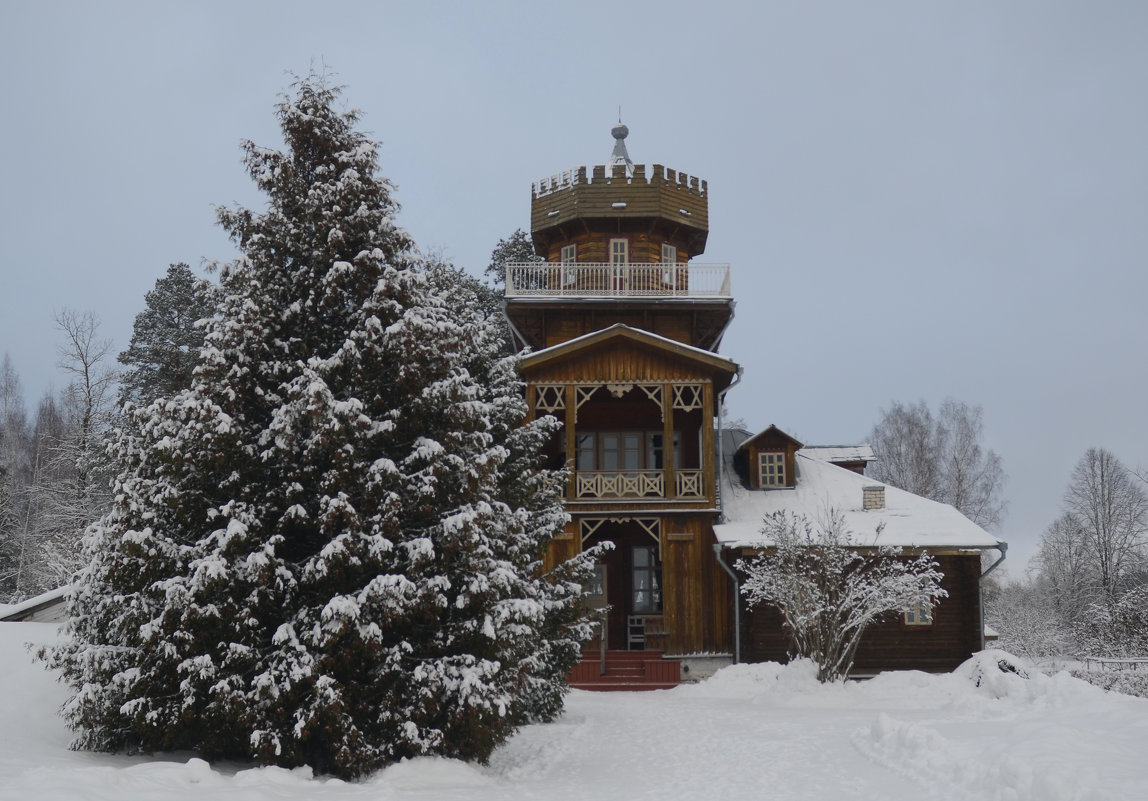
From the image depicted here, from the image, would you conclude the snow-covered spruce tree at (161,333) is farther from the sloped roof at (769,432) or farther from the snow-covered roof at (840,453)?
the snow-covered roof at (840,453)

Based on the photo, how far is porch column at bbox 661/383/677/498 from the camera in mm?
26297

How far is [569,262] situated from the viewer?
31.2 meters

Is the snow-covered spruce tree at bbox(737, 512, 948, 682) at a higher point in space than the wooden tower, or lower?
lower

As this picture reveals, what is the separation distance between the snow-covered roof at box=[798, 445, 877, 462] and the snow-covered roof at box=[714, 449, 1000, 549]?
1.80 metres

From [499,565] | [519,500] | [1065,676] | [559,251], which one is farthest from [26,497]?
[1065,676]

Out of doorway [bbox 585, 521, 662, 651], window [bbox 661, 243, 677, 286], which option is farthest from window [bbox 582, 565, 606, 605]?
window [bbox 661, 243, 677, 286]

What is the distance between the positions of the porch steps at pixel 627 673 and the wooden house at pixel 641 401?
82 millimetres

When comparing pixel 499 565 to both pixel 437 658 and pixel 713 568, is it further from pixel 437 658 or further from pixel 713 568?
pixel 713 568

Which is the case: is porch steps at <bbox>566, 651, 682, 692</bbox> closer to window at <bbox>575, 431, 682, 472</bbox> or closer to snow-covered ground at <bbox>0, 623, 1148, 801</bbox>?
snow-covered ground at <bbox>0, 623, 1148, 801</bbox>

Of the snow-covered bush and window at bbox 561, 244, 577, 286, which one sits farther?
window at bbox 561, 244, 577, 286

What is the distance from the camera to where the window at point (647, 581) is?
1112 inches

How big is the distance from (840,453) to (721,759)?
20.2 meters

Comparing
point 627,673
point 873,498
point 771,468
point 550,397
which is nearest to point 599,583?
point 627,673

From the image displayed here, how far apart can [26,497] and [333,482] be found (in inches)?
1545
